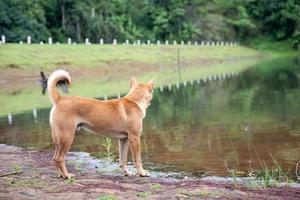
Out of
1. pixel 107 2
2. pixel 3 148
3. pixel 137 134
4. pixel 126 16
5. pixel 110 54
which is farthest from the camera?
pixel 126 16

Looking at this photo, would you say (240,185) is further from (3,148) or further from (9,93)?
(9,93)

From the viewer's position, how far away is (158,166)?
12078 mm

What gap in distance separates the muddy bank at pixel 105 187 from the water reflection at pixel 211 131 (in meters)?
2.28

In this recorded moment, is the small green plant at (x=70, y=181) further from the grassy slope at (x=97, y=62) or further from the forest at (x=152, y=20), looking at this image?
the forest at (x=152, y=20)

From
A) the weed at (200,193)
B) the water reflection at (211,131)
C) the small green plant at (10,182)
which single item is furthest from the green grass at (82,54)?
the weed at (200,193)

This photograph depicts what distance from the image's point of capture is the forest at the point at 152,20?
6137 centimetres

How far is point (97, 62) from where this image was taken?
51594 millimetres

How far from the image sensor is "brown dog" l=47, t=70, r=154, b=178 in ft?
30.8

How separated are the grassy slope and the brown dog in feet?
49.9

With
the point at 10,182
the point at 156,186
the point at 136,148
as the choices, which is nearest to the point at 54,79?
the point at 10,182

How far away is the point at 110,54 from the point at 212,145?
42.3m

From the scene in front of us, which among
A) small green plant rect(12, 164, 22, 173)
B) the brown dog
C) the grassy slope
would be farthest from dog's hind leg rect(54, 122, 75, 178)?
the grassy slope

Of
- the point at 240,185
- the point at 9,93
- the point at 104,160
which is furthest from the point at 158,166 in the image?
the point at 9,93

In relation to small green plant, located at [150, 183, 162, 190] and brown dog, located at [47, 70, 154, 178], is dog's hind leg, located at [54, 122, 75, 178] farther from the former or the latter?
small green plant, located at [150, 183, 162, 190]
